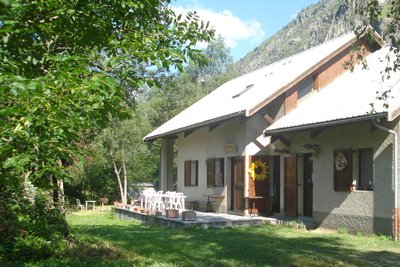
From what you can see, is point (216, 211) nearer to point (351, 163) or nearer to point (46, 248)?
point (351, 163)

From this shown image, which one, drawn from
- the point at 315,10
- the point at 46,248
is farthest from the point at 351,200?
the point at 315,10

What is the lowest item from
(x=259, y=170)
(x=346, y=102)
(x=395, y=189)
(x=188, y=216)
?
(x=188, y=216)

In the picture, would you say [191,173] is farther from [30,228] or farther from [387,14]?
[387,14]

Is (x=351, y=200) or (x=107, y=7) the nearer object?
(x=107, y=7)

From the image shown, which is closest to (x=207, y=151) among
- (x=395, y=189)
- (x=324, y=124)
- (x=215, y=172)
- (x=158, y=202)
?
(x=215, y=172)

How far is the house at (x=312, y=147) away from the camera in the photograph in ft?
39.5

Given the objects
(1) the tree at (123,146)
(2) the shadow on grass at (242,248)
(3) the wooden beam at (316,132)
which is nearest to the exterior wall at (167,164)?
(1) the tree at (123,146)

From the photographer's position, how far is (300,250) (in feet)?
32.1

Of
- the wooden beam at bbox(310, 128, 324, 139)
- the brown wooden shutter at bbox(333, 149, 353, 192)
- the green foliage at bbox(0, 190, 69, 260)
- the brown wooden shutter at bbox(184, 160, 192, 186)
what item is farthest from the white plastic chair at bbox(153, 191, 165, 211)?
the green foliage at bbox(0, 190, 69, 260)

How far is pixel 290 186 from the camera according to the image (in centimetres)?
1566

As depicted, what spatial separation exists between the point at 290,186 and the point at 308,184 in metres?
0.56

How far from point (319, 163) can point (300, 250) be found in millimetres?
4803

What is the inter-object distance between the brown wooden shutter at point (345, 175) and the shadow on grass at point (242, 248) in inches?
62.8

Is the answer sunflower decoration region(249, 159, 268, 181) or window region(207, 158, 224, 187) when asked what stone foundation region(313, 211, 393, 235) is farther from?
window region(207, 158, 224, 187)
